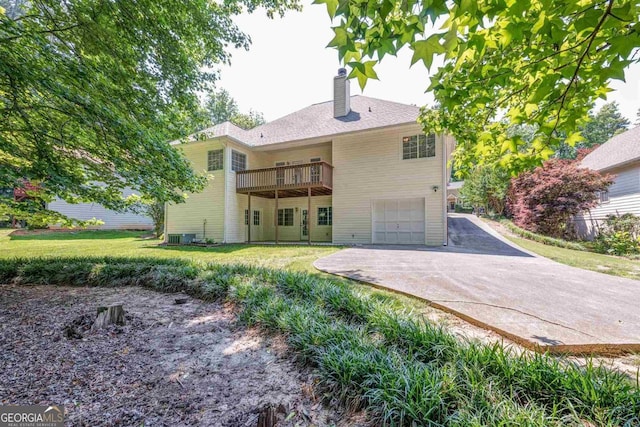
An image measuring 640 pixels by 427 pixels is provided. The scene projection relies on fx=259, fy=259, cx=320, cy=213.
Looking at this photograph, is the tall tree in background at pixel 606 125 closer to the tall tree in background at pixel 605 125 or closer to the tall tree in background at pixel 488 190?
the tall tree in background at pixel 605 125

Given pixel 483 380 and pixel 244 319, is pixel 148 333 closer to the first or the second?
pixel 244 319

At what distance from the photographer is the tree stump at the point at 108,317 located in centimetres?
315

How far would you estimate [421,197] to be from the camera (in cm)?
1139

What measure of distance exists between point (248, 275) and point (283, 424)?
329 cm

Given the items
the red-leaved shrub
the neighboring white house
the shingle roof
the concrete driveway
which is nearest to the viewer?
the concrete driveway

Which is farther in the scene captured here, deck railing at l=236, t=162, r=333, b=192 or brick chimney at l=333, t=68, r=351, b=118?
brick chimney at l=333, t=68, r=351, b=118

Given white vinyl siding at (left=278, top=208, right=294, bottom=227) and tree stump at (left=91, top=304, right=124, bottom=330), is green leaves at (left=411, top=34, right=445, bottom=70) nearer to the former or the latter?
tree stump at (left=91, top=304, right=124, bottom=330)

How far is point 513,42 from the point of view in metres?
2.28

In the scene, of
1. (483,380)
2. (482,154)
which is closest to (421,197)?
(482,154)

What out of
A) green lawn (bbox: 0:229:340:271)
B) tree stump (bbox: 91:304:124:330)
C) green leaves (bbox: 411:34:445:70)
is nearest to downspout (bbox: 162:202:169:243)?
green lawn (bbox: 0:229:340:271)

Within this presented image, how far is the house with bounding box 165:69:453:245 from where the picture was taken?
1142 centimetres

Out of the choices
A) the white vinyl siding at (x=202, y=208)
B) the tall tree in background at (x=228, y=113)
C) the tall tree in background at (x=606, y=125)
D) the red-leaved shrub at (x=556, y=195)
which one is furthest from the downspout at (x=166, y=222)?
the tall tree in background at (x=606, y=125)

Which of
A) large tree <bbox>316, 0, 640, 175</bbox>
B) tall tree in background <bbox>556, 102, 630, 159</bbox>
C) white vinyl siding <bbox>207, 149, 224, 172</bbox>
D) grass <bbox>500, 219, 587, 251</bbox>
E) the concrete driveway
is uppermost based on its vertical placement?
tall tree in background <bbox>556, 102, 630, 159</bbox>

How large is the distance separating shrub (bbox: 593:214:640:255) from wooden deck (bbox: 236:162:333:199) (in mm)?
11429
